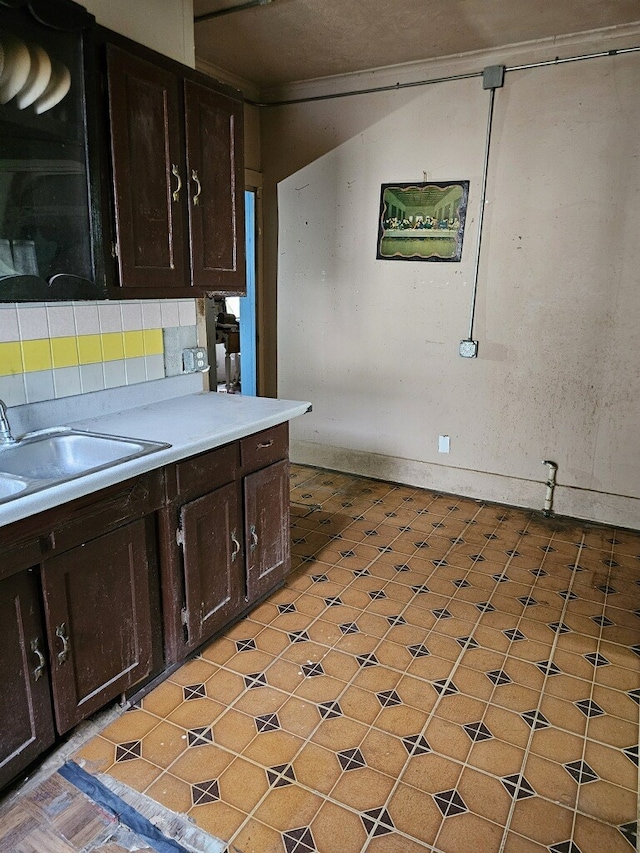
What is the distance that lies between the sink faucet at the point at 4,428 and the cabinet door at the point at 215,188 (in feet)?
3.01

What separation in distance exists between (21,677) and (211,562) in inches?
30.8

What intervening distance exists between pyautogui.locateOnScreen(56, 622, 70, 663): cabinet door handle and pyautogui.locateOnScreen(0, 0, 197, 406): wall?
2.75 feet

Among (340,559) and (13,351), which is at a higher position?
(13,351)

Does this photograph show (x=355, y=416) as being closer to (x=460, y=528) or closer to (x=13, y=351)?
(x=460, y=528)

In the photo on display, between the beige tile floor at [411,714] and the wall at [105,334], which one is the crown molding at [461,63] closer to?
the wall at [105,334]

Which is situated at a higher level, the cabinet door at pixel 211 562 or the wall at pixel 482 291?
the wall at pixel 482 291

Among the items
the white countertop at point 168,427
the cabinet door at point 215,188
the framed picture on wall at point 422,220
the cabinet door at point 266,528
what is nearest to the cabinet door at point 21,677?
the white countertop at point 168,427

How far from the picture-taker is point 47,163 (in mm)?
1916

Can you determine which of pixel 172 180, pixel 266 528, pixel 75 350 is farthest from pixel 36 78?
pixel 266 528

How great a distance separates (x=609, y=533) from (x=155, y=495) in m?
2.77

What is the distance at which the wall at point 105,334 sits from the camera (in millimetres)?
2107

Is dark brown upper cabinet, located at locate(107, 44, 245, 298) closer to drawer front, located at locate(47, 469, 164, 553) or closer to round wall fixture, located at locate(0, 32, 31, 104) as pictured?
round wall fixture, located at locate(0, 32, 31, 104)

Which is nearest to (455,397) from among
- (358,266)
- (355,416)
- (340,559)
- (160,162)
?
(355,416)

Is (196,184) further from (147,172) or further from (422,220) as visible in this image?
(422,220)
